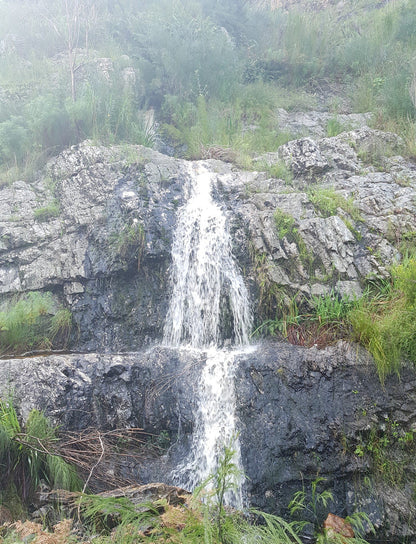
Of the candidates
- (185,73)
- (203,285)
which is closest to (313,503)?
(203,285)

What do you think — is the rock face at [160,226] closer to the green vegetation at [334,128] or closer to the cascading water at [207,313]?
the cascading water at [207,313]

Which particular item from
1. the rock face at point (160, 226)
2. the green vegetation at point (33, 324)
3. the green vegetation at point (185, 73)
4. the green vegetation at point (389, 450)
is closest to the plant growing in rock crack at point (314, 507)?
the green vegetation at point (389, 450)

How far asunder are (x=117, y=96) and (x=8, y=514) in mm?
8131

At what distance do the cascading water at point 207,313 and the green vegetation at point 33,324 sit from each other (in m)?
1.51

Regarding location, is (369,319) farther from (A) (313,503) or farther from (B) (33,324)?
(B) (33,324)

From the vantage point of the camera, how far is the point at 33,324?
5.05m

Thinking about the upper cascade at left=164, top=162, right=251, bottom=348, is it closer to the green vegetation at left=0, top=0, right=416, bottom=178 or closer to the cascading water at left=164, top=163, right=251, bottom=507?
the cascading water at left=164, top=163, right=251, bottom=507

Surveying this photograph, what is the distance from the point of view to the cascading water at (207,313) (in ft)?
12.7

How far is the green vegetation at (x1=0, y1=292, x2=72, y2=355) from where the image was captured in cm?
480

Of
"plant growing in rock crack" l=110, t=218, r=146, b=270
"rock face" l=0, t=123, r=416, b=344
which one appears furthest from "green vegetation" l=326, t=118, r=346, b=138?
"plant growing in rock crack" l=110, t=218, r=146, b=270

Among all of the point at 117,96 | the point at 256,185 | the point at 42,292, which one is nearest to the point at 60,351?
the point at 42,292

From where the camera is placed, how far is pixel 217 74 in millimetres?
10062

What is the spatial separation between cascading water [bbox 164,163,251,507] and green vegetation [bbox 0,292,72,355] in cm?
151

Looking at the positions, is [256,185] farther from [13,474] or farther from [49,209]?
[13,474]
